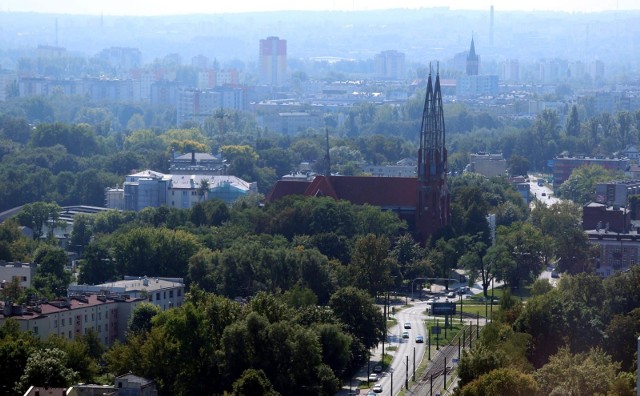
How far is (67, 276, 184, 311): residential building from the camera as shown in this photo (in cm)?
5062

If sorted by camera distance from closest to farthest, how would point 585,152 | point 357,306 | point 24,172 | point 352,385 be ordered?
point 352,385 < point 357,306 < point 24,172 < point 585,152

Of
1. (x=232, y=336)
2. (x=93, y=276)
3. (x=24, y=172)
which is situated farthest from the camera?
(x=24, y=172)

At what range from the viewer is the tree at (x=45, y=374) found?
37656 millimetres

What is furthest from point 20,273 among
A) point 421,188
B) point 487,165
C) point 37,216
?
point 487,165

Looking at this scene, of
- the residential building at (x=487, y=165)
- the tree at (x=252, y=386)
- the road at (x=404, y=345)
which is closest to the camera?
the tree at (x=252, y=386)

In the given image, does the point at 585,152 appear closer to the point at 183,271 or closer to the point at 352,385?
the point at 183,271

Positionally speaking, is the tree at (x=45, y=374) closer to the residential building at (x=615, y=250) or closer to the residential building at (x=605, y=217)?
the residential building at (x=615, y=250)

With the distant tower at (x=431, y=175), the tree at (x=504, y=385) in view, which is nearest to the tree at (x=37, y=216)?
the distant tower at (x=431, y=175)

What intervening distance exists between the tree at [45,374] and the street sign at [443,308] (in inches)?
686

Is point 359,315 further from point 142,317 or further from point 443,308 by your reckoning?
Result: point 443,308

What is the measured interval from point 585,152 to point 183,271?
68.2m

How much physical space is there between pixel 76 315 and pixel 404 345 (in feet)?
27.8

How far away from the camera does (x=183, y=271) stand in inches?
2216

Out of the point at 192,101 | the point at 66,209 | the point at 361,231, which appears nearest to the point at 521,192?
the point at 66,209
